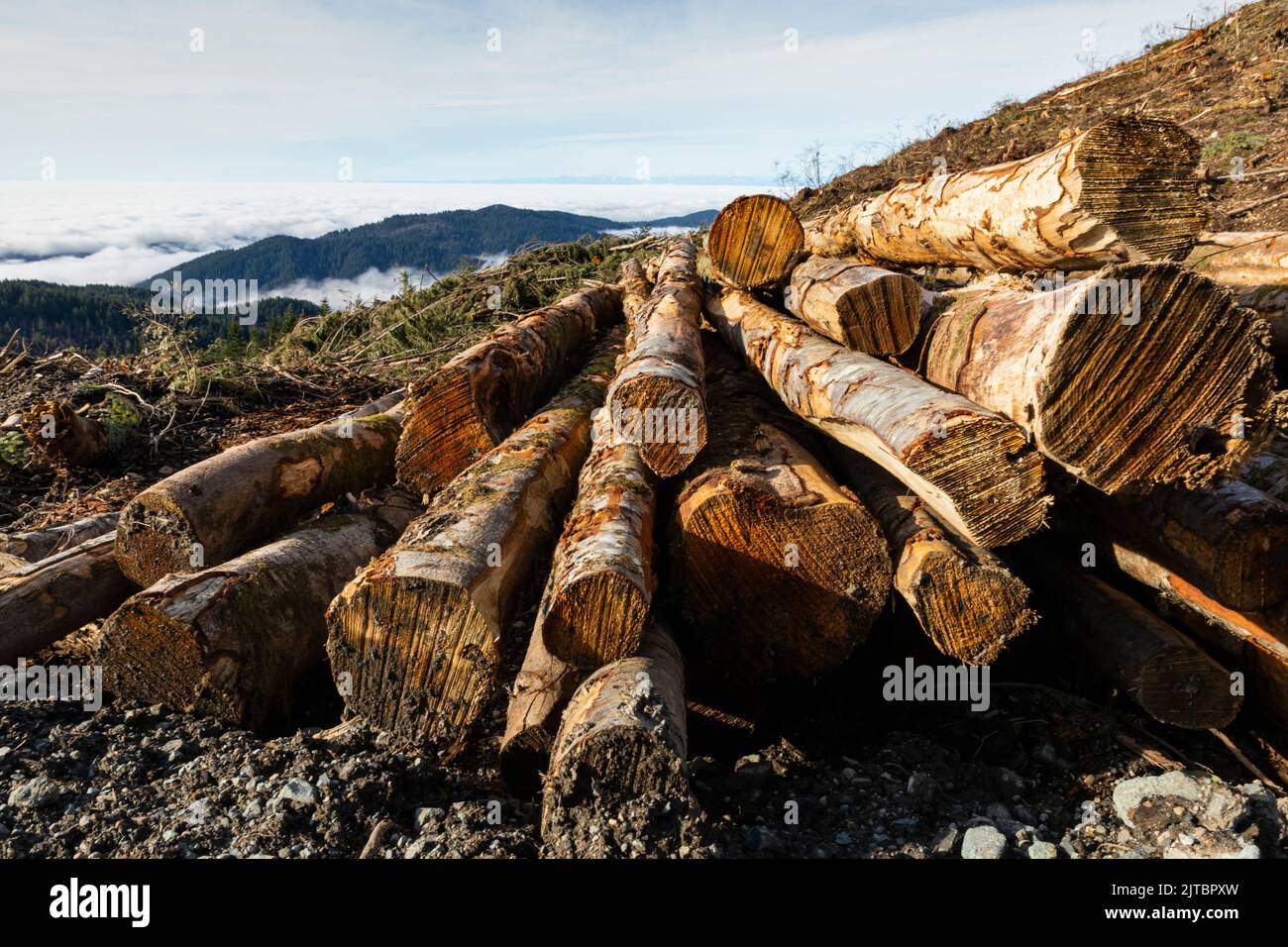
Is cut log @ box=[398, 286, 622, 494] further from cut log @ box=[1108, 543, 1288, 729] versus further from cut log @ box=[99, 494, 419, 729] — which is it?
cut log @ box=[1108, 543, 1288, 729]

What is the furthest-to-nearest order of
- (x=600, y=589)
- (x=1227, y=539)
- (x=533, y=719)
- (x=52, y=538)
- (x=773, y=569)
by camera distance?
(x=52, y=538)
(x=773, y=569)
(x=1227, y=539)
(x=533, y=719)
(x=600, y=589)

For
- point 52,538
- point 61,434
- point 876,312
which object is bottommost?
point 52,538

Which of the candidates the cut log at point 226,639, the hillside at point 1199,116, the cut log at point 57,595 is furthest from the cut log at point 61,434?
the hillside at point 1199,116

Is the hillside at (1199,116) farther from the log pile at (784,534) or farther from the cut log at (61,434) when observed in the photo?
the cut log at (61,434)

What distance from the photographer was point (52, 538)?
200 inches

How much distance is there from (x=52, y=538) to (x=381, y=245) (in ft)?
391

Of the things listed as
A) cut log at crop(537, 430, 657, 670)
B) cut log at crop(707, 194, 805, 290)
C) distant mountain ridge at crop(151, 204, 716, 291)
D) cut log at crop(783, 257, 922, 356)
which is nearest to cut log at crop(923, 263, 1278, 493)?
cut log at crop(783, 257, 922, 356)

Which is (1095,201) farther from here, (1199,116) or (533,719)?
(1199,116)

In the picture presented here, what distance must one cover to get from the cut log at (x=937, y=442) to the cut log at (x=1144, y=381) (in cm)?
15

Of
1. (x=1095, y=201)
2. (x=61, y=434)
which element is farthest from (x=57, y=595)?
(x=1095, y=201)

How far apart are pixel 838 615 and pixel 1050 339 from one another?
1382 mm

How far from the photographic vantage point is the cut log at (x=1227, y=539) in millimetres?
3170
